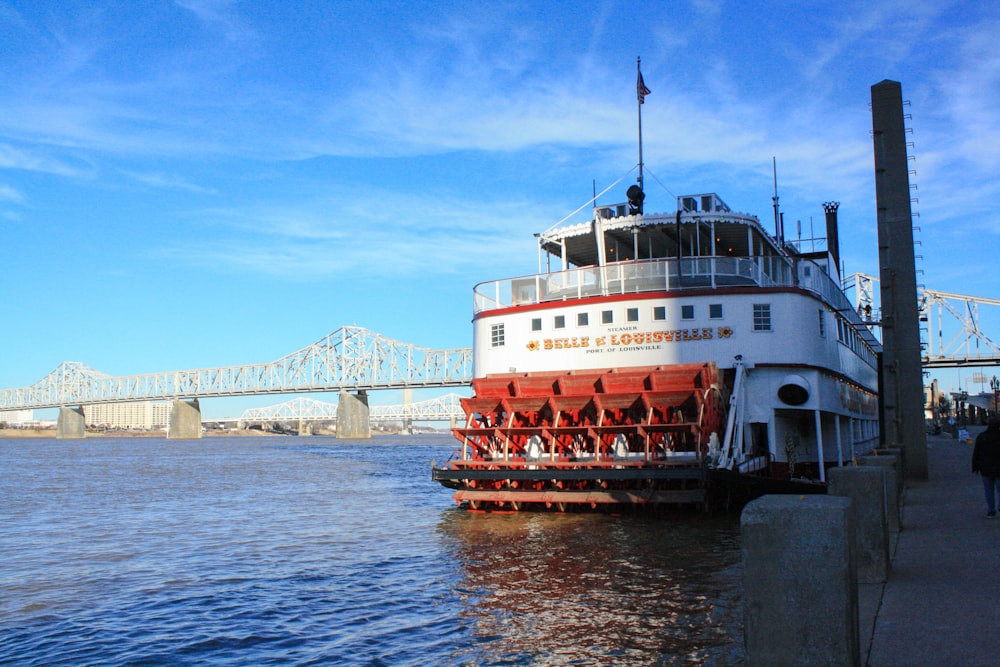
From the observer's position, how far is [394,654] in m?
7.23

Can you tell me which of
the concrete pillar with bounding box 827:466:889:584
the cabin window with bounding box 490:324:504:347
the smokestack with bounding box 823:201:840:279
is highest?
the smokestack with bounding box 823:201:840:279

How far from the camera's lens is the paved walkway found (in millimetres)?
4652

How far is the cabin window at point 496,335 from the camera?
17922 millimetres

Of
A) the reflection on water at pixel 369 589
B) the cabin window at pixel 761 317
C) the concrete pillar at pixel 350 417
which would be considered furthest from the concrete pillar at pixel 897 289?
the concrete pillar at pixel 350 417

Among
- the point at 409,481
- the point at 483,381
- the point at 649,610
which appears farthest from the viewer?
the point at 409,481

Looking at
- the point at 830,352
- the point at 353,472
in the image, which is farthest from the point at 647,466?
the point at 353,472

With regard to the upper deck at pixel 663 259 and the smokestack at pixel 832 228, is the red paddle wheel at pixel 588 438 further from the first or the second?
the smokestack at pixel 832 228

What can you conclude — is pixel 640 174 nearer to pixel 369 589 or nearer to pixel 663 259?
pixel 663 259

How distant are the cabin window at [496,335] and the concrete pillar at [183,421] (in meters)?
104

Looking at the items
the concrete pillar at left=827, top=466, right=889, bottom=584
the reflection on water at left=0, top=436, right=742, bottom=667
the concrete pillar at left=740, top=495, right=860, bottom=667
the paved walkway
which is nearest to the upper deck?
the reflection on water at left=0, top=436, right=742, bottom=667

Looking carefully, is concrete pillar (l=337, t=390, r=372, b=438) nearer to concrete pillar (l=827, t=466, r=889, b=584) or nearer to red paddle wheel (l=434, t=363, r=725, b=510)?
red paddle wheel (l=434, t=363, r=725, b=510)

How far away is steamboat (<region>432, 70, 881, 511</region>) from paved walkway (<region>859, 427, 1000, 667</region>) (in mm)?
4392

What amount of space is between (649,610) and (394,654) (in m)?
2.49

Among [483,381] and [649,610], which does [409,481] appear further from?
[649,610]
